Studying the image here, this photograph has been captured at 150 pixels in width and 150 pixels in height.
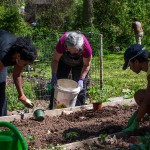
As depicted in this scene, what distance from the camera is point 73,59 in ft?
22.3

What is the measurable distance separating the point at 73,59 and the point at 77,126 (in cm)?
147

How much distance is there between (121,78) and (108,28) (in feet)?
26.4

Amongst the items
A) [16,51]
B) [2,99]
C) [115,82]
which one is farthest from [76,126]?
[115,82]

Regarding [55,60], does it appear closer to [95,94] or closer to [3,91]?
[3,91]

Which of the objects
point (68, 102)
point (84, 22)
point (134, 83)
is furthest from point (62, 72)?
point (84, 22)

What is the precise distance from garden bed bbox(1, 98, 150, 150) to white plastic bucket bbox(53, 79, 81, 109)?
184mm

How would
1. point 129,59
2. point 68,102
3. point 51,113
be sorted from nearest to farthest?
point 129,59 < point 51,113 < point 68,102

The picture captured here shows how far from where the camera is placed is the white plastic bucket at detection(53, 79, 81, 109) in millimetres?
6473

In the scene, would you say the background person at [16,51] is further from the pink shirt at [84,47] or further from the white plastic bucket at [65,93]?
the white plastic bucket at [65,93]

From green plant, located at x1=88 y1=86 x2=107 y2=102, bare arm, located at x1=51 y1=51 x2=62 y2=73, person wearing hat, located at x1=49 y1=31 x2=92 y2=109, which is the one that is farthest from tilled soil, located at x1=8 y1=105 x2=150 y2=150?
bare arm, located at x1=51 y1=51 x2=62 y2=73

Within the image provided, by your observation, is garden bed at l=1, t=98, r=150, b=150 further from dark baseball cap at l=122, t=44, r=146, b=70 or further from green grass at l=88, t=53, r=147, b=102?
dark baseball cap at l=122, t=44, r=146, b=70

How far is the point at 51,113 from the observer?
620 centimetres

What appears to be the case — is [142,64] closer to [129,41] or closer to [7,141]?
[7,141]

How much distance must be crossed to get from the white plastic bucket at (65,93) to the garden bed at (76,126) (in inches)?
7.2
